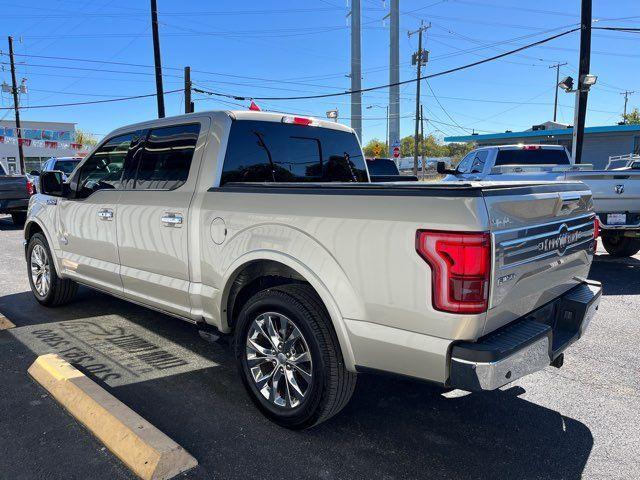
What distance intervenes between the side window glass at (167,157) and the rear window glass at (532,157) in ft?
27.4

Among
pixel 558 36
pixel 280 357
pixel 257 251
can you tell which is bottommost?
pixel 280 357

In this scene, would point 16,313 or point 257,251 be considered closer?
point 257,251

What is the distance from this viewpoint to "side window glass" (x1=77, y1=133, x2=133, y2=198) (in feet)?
14.9

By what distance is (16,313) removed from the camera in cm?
557

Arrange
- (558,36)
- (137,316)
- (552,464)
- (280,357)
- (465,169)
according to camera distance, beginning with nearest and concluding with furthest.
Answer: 1. (552,464)
2. (280,357)
3. (137,316)
4. (465,169)
5. (558,36)

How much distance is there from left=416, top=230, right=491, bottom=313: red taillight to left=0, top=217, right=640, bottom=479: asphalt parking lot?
2.03 ft

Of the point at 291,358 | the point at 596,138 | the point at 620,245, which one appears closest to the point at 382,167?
the point at 620,245

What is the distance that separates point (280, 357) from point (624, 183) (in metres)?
6.38

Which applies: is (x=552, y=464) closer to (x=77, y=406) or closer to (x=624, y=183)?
(x=77, y=406)

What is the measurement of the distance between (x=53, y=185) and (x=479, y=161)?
29.3 ft

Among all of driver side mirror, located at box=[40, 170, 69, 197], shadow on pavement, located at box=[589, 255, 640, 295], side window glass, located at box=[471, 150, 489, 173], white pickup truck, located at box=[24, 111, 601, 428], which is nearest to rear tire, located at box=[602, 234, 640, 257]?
shadow on pavement, located at box=[589, 255, 640, 295]

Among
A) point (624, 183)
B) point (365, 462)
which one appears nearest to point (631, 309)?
point (624, 183)

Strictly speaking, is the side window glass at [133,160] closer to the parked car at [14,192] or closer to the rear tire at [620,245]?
the rear tire at [620,245]

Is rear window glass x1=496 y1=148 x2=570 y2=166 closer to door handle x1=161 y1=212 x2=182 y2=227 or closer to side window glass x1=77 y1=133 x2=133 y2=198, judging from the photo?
side window glass x1=77 y1=133 x2=133 y2=198
